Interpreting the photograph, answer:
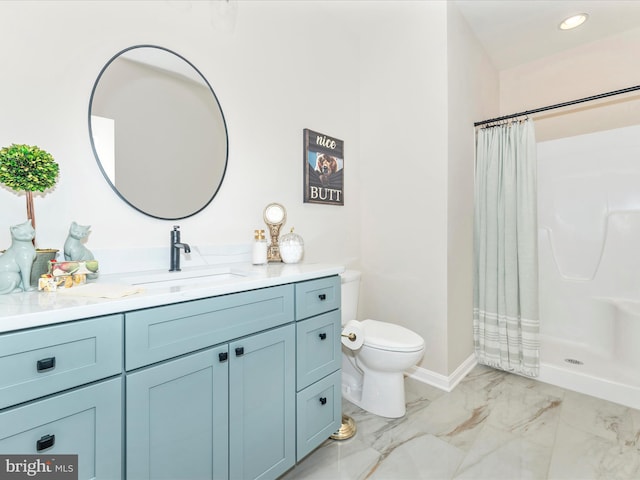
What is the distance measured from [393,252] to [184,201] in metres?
1.55

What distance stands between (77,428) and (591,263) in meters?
3.08

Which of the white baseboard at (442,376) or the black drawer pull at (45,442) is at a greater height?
the black drawer pull at (45,442)

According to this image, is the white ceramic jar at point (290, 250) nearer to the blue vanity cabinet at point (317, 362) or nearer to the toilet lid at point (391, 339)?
the blue vanity cabinet at point (317, 362)

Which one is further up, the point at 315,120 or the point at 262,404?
the point at 315,120

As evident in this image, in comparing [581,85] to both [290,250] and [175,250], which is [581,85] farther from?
[175,250]

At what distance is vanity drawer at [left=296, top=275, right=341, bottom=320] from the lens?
1.34 m

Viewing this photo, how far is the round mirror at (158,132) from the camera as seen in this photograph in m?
1.32

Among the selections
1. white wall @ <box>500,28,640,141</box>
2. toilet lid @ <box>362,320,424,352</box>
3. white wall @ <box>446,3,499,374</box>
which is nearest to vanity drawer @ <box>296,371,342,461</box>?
toilet lid @ <box>362,320,424,352</box>

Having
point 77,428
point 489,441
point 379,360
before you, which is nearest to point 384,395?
point 379,360

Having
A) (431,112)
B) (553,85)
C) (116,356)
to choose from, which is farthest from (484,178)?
(116,356)

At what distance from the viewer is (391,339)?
1814 millimetres

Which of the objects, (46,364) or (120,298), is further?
(120,298)

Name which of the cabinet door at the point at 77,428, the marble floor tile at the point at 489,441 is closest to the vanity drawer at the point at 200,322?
the cabinet door at the point at 77,428

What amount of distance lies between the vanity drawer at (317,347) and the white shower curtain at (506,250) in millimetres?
1523
